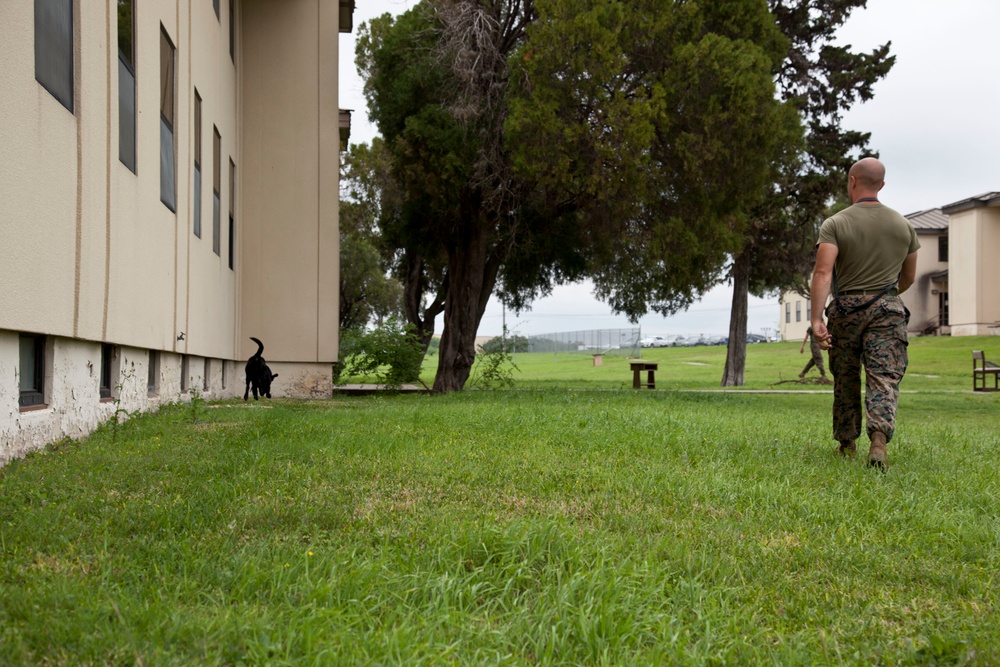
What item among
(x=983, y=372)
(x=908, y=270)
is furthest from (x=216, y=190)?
(x=983, y=372)

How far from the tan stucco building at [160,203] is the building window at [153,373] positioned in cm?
3

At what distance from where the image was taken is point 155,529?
4055 millimetres

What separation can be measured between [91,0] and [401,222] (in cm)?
1440

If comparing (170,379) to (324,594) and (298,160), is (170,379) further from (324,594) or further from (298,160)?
(324,594)

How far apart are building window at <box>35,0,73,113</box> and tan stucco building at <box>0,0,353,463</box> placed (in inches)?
0.8

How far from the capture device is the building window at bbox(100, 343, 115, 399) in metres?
8.95

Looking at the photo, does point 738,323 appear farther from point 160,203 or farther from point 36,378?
point 36,378

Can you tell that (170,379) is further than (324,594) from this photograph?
Yes

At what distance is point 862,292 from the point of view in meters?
6.98

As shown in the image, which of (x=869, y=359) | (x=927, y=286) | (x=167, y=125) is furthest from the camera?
(x=927, y=286)

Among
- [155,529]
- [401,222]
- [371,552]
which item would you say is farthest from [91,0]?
[401,222]

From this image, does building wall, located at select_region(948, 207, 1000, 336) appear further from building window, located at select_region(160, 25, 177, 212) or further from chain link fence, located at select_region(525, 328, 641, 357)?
building window, located at select_region(160, 25, 177, 212)

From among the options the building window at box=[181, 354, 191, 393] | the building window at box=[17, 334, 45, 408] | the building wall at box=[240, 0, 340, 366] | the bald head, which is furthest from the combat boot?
the building wall at box=[240, 0, 340, 366]

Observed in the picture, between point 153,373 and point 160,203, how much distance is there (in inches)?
86.6
